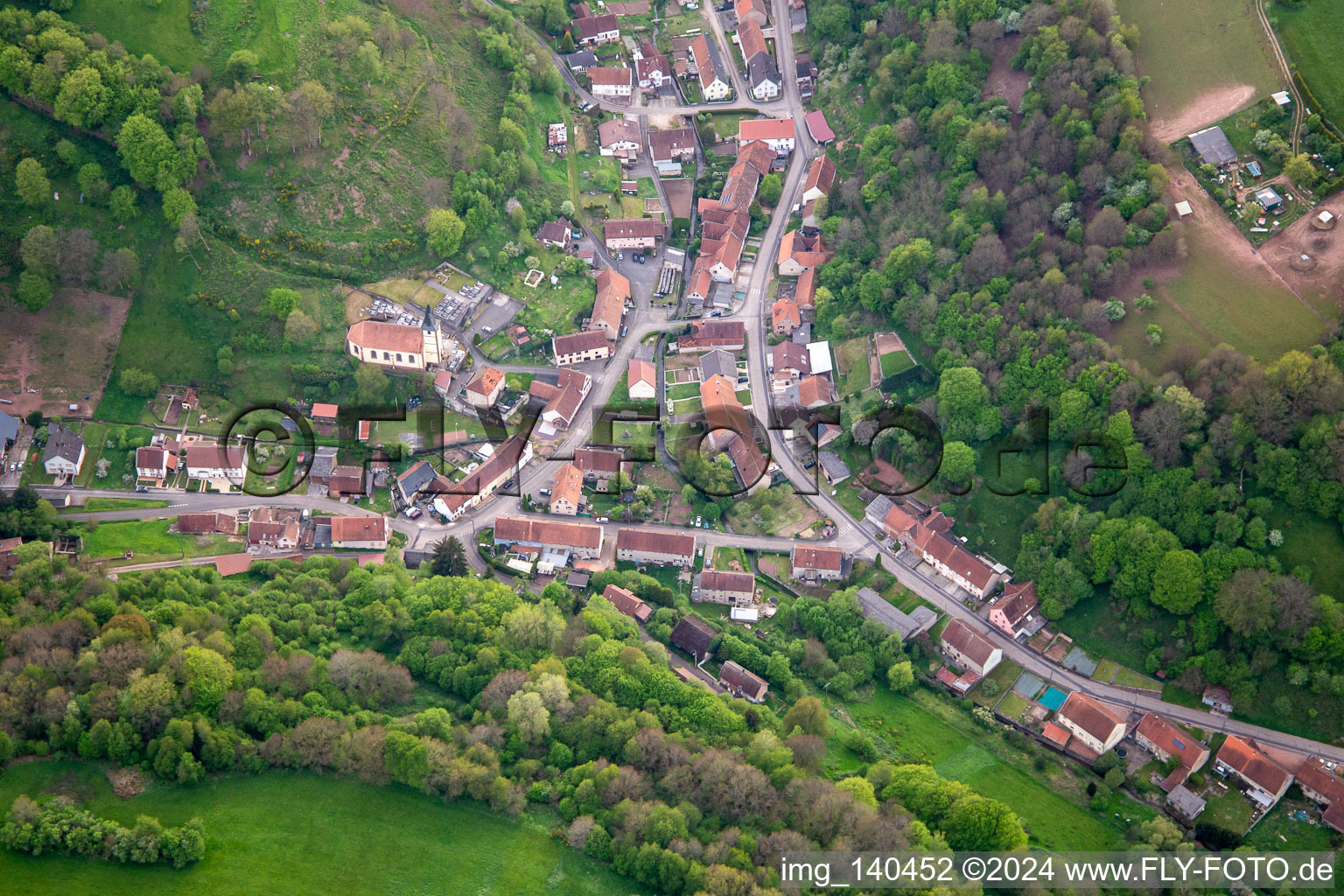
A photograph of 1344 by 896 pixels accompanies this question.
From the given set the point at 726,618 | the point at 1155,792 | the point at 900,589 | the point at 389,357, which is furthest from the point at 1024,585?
the point at 389,357

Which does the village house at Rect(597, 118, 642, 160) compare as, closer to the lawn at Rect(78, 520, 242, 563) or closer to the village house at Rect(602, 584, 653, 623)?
the village house at Rect(602, 584, 653, 623)

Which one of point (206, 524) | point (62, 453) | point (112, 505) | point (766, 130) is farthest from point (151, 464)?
point (766, 130)

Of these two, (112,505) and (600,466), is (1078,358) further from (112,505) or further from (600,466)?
(112,505)

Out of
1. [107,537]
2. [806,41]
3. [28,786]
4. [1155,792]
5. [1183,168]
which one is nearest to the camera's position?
[28,786]

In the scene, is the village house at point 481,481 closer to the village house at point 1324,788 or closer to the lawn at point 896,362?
the lawn at point 896,362

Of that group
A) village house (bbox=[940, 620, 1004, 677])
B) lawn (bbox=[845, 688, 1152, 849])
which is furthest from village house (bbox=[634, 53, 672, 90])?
lawn (bbox=[845, 688, 1152, 849])

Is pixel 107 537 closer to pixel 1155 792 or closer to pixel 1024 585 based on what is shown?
pixel 1024 585

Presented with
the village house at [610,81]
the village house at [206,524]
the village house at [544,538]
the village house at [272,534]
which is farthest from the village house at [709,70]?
the village house at [206,524]
